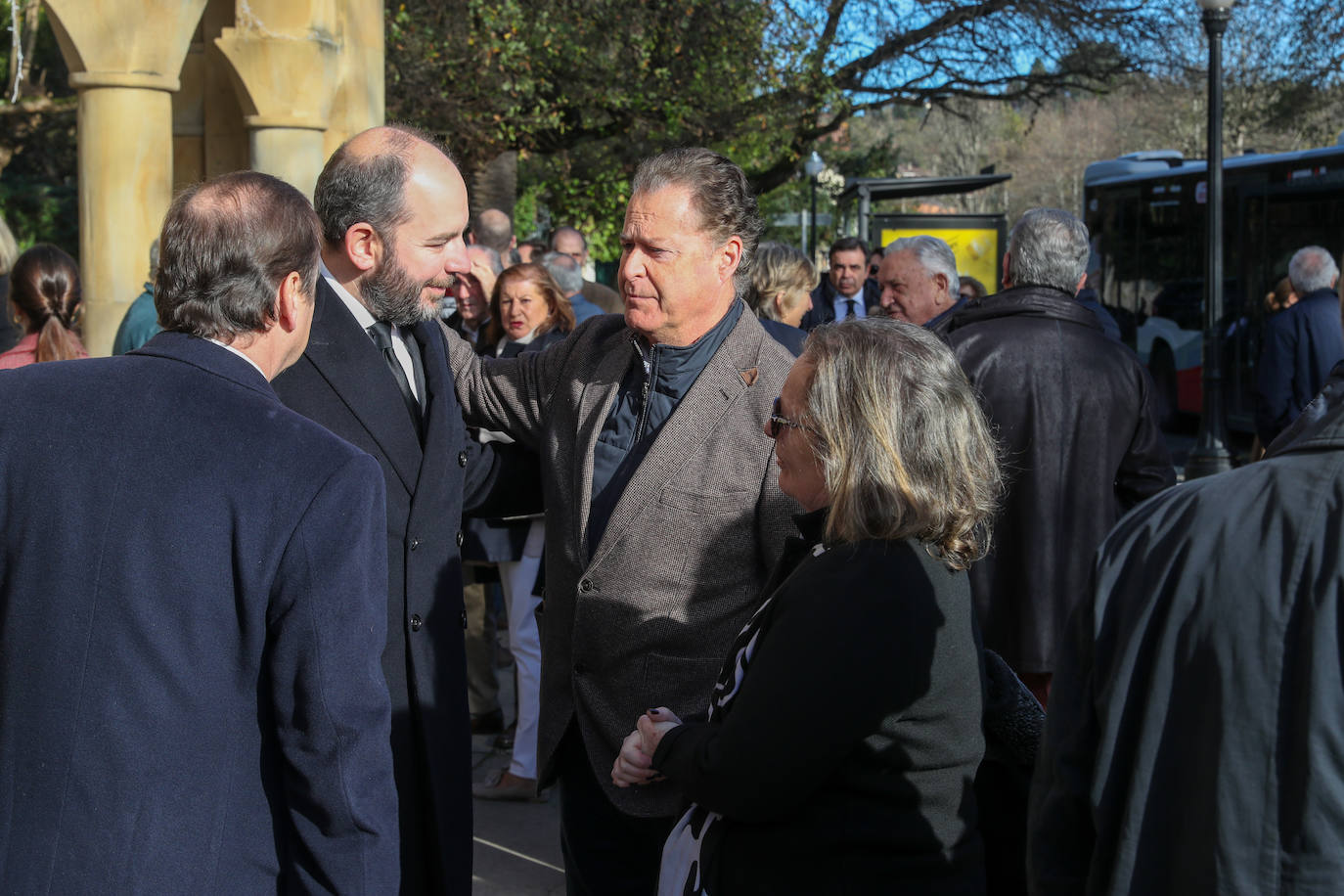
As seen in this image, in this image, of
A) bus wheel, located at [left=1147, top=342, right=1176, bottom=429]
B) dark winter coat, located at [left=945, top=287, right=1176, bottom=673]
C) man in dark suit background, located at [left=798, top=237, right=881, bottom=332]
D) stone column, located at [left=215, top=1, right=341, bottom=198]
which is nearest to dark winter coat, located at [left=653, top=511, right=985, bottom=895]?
dark winter coat, located at [left=945, top=287, right=1176, bottom=673]

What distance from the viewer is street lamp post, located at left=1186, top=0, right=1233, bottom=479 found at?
1188 cm

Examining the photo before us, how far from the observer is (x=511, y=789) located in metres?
5.14

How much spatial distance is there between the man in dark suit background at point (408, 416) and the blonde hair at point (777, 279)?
347cm

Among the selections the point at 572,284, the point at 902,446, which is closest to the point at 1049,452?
the point at 902,446

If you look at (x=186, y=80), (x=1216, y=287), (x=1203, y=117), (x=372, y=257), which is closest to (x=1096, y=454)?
(x=372, y=257)

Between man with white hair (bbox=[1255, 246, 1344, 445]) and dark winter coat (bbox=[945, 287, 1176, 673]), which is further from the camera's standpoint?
man with white hair (bbox=[1255, 246, 1344, 445])

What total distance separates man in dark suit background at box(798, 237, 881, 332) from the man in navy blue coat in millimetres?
6471

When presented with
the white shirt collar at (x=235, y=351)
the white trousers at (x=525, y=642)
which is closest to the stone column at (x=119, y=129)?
the white trousers at (x=525, y=642)

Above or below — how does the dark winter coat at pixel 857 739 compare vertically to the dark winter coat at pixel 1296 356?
below

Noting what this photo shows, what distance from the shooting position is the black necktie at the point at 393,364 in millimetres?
2768

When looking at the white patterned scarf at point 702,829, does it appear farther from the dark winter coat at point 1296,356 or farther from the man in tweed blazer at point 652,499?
the dark winter coat at point 1296,356

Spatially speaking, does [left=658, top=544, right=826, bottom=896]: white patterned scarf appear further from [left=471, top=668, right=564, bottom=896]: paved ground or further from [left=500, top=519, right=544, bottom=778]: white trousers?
[left=500, top=519, right=544, bottom=778]: white trousers

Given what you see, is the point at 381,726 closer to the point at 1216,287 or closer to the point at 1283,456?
the point at 1283,456

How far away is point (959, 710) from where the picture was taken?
2037 millimetres
